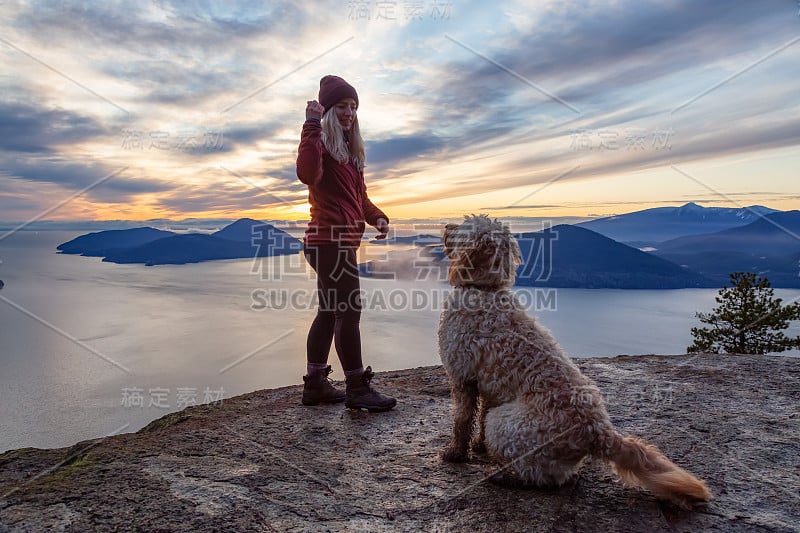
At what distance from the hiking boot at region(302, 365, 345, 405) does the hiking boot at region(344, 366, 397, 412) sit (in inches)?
11.6

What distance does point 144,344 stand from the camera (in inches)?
1156

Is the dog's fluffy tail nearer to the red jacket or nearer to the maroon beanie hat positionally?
the red jacket

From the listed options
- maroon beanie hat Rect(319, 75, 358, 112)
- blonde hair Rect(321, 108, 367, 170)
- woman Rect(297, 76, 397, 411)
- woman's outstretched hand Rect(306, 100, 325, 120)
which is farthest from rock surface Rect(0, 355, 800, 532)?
maroon beanie hat Rect(319, 75, 358, 112)

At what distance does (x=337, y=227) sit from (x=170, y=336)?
30.5 meters

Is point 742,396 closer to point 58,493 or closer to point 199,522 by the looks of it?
point 199,522

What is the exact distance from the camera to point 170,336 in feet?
99.6

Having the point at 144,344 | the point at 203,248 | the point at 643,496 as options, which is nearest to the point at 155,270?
the point at 203,248

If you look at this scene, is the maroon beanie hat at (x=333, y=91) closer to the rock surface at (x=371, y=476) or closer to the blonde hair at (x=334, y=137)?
the blonde hair at (x=334, y=137)

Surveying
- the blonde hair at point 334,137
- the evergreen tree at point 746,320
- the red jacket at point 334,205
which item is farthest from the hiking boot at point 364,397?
the evergreen tree at point 746,320

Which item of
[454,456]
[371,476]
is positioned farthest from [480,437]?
[371,476]

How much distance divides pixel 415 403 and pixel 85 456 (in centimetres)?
313

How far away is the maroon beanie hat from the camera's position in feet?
14.4

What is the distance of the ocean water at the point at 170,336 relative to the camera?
18.6m

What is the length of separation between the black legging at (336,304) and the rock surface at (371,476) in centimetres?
65
